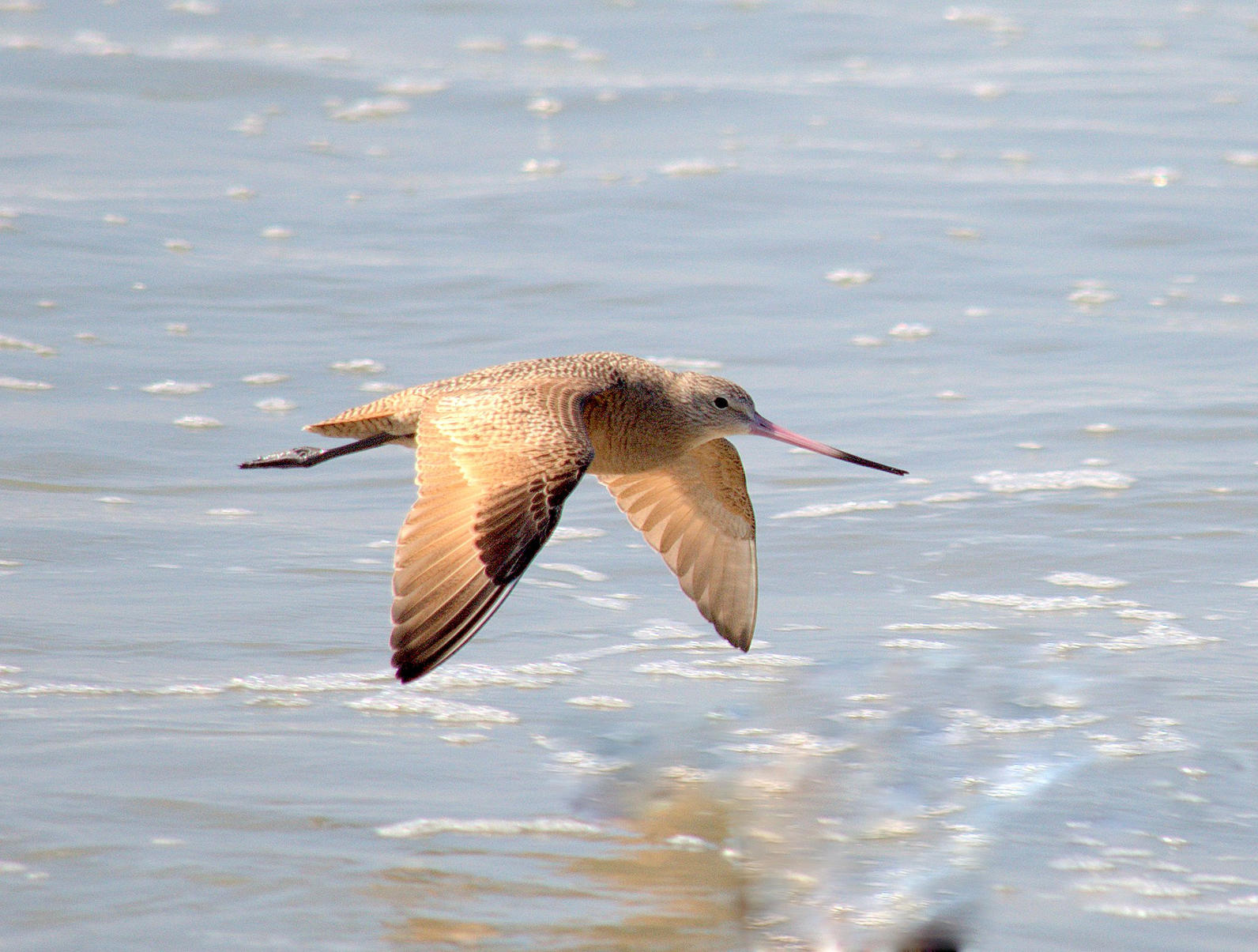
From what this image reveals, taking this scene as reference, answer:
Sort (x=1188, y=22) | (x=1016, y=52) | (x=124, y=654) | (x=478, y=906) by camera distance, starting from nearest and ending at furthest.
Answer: (x=478, y=906) → (x=124, y=654) → (x=1016, y=52) → (x=1188, y=22)

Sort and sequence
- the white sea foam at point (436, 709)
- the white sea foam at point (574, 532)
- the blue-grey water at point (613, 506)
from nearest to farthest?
the blue-grey water at point (613, 506), the white sea foam at point (436, 709), the white sea foam at point (574, 532)

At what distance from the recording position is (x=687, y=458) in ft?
17.3

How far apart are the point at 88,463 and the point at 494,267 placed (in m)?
2.69

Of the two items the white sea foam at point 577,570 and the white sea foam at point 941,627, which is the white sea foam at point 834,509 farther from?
the white sea foam at point 941,627

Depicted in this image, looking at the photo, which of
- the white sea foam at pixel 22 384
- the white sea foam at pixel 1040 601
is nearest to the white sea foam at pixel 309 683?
the white sea foam at pixel 1040 601

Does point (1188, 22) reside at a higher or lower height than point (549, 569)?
higher

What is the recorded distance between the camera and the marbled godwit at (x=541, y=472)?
3854 millimetres

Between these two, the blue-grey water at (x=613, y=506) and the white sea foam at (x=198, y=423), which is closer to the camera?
the blue-grey water at (x=613, y=506)

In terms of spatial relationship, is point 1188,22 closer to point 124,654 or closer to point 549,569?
point 549,569

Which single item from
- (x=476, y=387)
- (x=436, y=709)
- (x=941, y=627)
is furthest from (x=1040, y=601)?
(x=436, y=709)

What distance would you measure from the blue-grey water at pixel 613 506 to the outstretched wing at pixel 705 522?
0.13 m

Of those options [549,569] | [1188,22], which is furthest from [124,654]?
[1188,22]

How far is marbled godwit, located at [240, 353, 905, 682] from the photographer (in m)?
3.85

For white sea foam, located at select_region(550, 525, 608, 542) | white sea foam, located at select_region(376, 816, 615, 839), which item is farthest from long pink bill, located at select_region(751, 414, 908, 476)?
white sea foam, located at select_region(376, 816, 615, 839)
